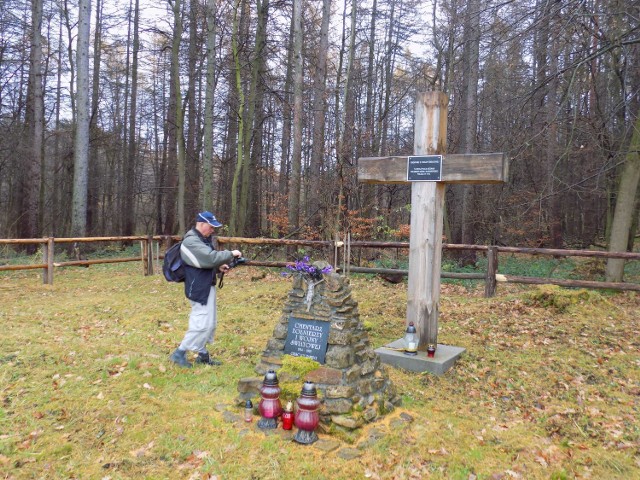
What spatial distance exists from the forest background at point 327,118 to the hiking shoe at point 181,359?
20.5 feet

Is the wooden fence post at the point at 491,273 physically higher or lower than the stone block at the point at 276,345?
higher

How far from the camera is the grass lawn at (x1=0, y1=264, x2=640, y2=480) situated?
3.32 metres

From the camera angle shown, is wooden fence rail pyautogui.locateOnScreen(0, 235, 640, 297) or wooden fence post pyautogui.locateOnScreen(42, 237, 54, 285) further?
wooden fence post pyautogui.locateOnScreen(42, 237, 54, 285)

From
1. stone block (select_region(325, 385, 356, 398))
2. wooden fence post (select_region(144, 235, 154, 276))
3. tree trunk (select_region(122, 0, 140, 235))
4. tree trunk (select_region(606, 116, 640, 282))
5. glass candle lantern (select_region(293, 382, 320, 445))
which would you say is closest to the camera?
glass candle lantern (select_region(293, 382, 320, 445))

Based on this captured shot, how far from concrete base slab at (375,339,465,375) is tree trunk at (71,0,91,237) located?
10.5 m

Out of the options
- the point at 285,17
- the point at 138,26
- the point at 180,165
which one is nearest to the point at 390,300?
the point at 180,165

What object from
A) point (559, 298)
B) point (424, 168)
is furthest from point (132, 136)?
point (559, 298)

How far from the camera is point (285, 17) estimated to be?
15414mm

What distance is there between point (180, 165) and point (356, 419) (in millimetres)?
13072

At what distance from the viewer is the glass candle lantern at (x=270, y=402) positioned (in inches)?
146

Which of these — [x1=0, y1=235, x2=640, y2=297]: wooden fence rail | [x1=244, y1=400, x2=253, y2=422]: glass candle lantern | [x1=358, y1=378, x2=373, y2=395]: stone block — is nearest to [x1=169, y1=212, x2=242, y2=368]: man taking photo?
[x1=244, y1=400, x2=253, y2=422]: glass candle lantern

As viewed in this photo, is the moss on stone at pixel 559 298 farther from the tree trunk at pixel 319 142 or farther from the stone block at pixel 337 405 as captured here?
the tree trunk at pixel 319 142

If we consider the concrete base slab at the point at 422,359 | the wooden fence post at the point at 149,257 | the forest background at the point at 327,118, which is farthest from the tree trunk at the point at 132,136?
the concrete base slab at the point at 422,359

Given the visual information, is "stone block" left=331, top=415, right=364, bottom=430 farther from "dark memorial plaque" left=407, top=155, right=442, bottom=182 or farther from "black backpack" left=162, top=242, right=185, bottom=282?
"dark memorial plaque" left=407, top=155, right=442, bottom=182
